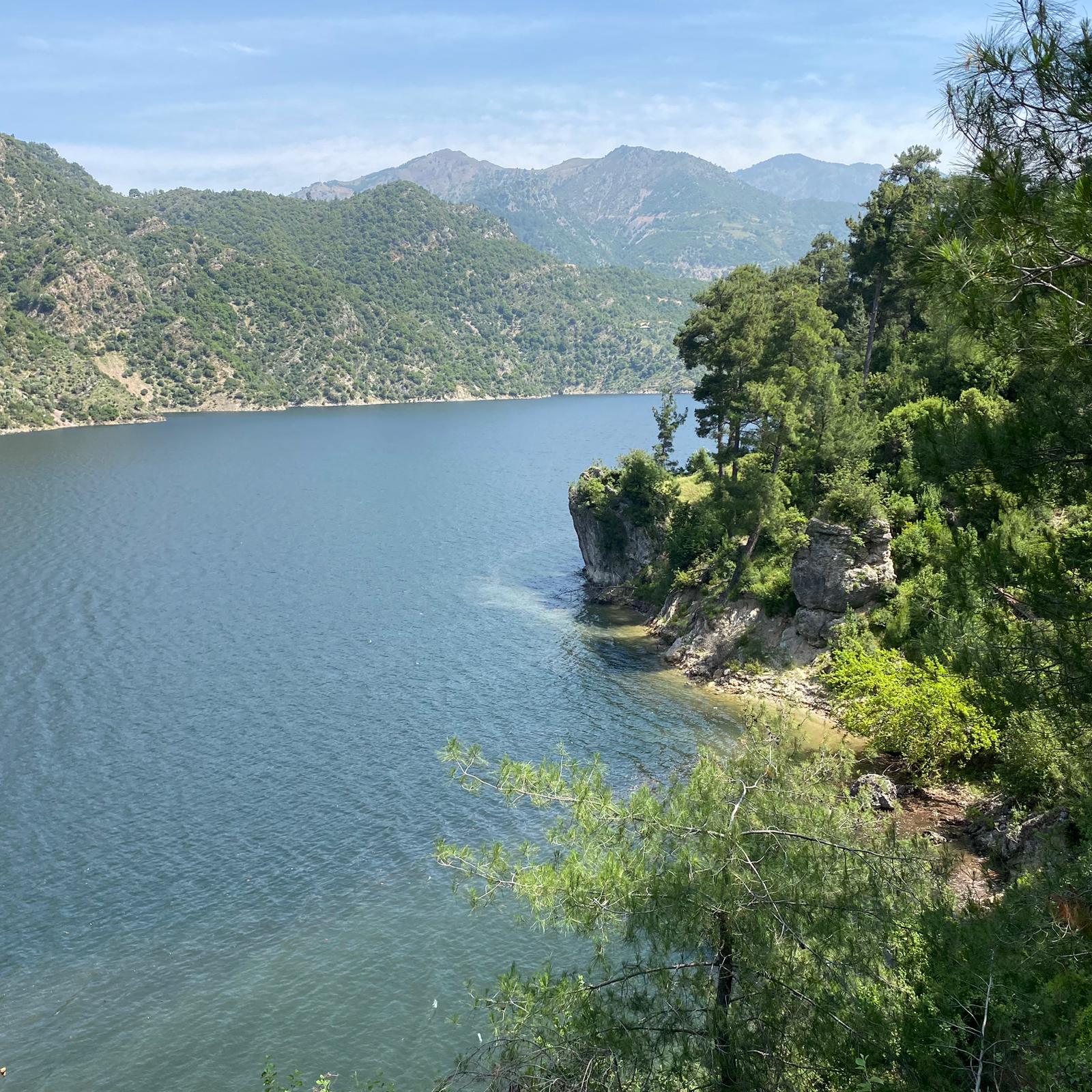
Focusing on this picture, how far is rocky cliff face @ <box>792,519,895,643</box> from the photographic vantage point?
42.1 metres

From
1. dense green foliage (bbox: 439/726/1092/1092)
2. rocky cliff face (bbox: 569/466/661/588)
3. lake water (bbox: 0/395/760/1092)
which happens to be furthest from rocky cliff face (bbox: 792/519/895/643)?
dense green foliage (bbox: 439/726/1092/1092)

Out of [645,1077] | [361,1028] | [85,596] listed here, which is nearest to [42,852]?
[361,1028]

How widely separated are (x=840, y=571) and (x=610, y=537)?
78.7 feet

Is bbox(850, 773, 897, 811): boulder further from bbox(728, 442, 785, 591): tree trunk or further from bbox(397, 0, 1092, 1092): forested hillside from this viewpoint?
bbox(728, 442, 785, 591): tree trunk

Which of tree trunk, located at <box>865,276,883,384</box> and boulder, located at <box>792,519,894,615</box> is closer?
boulder, located at <box>792,519,894,615</box>

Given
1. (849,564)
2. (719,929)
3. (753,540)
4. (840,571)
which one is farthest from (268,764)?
(719,929)

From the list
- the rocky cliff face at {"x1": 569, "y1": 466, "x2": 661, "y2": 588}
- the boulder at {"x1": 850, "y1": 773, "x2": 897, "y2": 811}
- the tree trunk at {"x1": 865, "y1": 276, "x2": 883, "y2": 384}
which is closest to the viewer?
the boulder at {"x1": 850, "y1": 773, "x2": 897, "y2": 811}

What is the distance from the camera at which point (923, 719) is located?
30750 mm

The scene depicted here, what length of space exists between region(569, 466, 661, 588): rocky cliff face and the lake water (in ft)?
8.98

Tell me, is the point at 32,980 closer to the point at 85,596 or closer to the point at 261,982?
the point at 261,982

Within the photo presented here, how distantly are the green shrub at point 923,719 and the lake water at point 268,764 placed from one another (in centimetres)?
772

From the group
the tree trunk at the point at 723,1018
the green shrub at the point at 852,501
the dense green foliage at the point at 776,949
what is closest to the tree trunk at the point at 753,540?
the green shrub at the point at 852,501

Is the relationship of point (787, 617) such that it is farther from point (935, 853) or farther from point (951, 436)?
point (951, 436)

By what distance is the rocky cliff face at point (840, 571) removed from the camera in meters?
42.1
